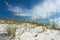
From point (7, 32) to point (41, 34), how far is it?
24.4 inches

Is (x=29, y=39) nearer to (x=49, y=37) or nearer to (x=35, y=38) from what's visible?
(x=35, y=38)

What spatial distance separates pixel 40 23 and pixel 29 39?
1305mm

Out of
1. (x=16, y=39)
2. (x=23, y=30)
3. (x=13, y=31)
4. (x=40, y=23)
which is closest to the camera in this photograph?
(x=16, y=39)

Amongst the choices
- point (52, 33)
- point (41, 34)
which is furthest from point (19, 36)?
point (52, 33)

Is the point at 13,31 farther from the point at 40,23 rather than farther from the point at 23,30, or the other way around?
the point at 40,23

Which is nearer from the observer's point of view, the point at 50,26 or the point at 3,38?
the point at 3,38

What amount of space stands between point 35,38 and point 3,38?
1.75 feet

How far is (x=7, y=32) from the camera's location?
296 cm

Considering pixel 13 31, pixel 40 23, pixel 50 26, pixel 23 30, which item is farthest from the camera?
pixel 40 23

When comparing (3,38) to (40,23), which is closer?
(3,38)

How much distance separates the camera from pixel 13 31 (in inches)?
112

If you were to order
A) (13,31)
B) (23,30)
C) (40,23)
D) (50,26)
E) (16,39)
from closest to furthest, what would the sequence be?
(16,39), (13,31), (23,30), (50,26), (40,23)

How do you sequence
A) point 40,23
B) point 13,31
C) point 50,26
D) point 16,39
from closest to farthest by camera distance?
point 16,39
point 13,31
point 50,26
point 40,23

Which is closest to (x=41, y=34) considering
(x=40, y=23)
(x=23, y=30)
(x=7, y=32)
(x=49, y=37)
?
(x=49, y=37)
